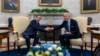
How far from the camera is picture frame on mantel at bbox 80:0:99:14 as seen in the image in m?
10.4

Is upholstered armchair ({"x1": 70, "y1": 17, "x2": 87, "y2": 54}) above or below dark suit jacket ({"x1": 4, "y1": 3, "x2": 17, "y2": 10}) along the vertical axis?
below

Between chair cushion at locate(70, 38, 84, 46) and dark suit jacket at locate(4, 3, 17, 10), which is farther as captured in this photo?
dark suit jacket at locate(4, 3, 17, 10)

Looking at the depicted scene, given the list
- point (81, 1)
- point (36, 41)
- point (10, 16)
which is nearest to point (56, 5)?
point (81, 1)

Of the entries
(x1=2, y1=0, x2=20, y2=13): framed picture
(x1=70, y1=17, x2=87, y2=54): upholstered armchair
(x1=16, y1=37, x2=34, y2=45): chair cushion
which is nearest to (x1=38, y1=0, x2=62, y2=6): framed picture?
(x1=2, y1=0, x2=20, y2=13): framed picture

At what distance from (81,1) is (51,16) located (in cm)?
154

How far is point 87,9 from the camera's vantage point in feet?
34.4

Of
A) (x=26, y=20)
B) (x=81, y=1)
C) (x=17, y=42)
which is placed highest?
(x=81, y=1)

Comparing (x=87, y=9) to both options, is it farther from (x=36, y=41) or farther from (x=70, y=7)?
(x=36, y=41)

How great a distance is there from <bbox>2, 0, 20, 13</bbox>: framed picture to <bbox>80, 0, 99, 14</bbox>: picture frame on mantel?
9.61ft

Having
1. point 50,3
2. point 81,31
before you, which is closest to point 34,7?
point 50,3

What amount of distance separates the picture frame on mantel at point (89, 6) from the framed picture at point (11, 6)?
293cm

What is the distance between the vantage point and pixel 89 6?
10.5m

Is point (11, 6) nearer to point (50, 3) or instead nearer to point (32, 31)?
point (50, 3)

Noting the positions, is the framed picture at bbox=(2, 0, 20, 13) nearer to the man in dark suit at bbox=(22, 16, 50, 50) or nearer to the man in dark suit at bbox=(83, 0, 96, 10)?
the man in dark suit at bbox=(83, 0, 96, 10)
